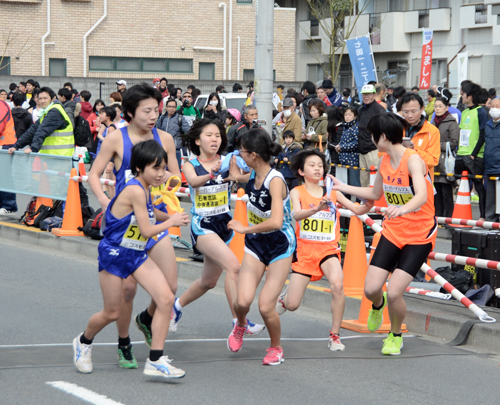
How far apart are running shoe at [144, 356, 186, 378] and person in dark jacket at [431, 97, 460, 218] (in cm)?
831

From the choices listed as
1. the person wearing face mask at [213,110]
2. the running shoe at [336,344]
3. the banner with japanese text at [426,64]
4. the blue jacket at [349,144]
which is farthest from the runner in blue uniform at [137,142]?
the banner with japanese text at [426,64]

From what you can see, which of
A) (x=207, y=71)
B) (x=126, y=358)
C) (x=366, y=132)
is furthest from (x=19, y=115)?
(x=207, y=71)

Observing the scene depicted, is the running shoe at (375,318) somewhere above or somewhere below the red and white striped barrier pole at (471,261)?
below

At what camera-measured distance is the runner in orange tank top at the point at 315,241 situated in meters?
6.45

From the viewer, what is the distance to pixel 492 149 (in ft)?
40.0

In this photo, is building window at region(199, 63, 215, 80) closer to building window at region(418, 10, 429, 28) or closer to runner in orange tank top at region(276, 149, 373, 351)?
building window at region(418, 10, 429, 28)

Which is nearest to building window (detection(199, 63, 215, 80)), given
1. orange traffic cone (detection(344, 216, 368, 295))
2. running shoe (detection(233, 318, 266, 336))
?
orange traffic cone (detection(344, 216, 368, 295))

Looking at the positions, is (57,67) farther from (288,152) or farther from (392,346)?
(392,346)

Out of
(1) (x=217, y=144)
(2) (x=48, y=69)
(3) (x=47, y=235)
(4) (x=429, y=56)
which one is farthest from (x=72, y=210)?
(2) (x=48, y=69)

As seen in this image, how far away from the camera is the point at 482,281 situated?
7.85 metres

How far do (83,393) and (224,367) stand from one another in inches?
45.5

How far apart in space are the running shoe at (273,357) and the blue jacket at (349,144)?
316 inches

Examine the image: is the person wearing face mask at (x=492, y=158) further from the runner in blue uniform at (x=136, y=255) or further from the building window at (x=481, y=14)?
the building window at (x=481, y=14)

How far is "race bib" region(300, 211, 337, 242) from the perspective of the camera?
6.66 meters
